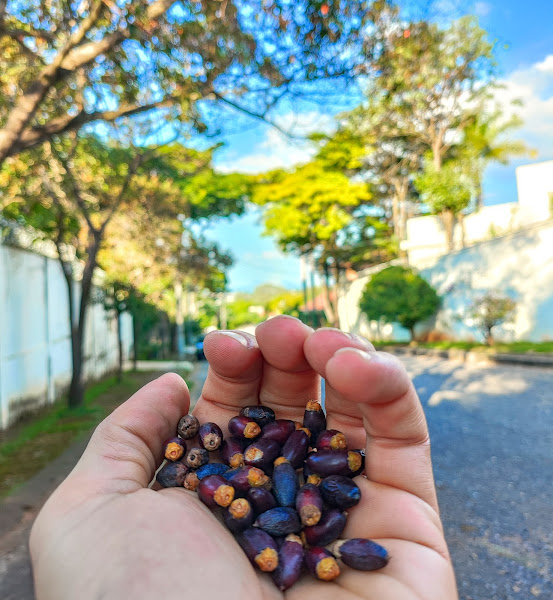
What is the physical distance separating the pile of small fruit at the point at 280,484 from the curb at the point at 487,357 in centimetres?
888

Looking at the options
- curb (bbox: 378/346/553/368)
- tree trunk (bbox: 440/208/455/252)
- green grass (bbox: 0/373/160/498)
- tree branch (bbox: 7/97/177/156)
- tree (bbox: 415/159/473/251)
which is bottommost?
green grass (bbox: 0/373/160/498)

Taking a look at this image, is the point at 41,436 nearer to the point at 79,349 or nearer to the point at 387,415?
the point at 79,349

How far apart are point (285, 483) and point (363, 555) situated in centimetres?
34

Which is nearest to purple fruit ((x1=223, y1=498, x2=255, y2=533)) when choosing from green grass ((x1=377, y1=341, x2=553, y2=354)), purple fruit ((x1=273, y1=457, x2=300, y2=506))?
purple fruit ((x1=273, y1=457, x2=300, y2=506))

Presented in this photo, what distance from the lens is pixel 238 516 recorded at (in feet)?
4.84

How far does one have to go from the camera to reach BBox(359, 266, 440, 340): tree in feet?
52.0

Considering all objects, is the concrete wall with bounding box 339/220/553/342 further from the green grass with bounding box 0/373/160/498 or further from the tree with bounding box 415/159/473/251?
the green grass with bounding box 0/373/160/498

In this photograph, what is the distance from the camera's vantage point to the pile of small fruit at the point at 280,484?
137 centimetres

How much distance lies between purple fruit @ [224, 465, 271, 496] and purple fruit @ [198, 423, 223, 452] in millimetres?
132

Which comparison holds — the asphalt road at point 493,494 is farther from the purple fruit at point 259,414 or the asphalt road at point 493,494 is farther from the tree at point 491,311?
the tree at point 491,311

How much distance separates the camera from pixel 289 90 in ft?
18.6

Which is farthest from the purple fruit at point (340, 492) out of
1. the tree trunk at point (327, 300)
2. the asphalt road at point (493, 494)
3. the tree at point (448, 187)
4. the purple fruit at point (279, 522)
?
the tree at point (448, 187)

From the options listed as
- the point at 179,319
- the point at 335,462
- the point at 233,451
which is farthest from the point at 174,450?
the point at 179,319

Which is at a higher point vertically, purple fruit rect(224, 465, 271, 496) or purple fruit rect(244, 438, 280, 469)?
purple fruit rect(244, 438, 280, 469)
